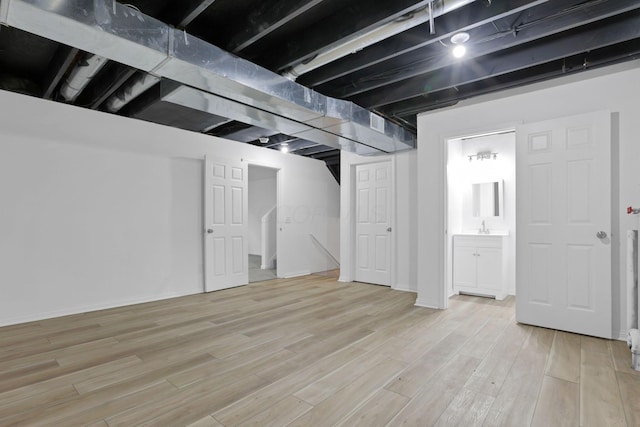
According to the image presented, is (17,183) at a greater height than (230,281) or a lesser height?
greater

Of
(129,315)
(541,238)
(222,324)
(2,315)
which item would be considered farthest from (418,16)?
(2,315)

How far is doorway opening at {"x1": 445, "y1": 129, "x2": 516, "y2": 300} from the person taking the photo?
455cm

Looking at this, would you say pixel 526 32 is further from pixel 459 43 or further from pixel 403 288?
pixel 403 288

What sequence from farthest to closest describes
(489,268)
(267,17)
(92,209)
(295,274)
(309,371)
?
(295,274) → (489,268) → (92,209) → (267,17) → (309,371)

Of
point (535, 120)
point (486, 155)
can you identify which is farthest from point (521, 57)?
point (486, 155)

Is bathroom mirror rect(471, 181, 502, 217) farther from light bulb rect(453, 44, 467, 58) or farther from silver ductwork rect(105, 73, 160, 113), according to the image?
silver ductwork rect(105, 73, 160, 113)

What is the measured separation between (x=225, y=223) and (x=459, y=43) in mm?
4011

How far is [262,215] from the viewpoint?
29.1 feet

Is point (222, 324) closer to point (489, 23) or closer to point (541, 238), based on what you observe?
point (541, 238)

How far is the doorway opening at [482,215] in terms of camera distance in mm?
4551

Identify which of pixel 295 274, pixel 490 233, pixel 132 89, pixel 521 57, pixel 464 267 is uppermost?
pixel 521 57

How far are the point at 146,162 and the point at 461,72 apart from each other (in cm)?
410

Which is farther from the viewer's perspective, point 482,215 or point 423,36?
point 482,215

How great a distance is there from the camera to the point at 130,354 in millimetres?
2648
